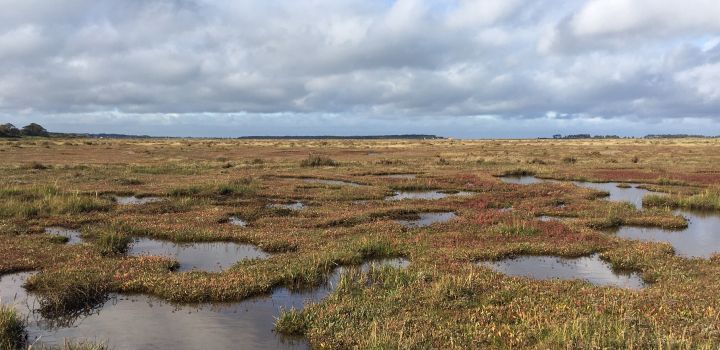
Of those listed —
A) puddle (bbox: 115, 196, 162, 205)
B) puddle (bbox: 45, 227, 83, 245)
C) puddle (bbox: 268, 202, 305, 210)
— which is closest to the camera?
puddle (bbox: 45, 227, 83, 245)

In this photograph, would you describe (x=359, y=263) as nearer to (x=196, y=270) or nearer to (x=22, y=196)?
(x=196, y=270)

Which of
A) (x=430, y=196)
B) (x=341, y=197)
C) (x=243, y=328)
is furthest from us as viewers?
(x=430, y=196)

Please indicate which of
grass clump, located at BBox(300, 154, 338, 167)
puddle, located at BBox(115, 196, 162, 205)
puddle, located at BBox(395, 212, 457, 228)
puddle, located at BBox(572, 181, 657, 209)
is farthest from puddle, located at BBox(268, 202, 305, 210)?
grass clump, located at BBox(300, 154, 338, 167)

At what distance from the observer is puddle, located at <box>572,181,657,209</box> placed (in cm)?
3184

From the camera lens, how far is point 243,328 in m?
11.3

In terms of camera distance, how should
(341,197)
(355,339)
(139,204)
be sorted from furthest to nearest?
(341,197)
(139,204)
(355,339)

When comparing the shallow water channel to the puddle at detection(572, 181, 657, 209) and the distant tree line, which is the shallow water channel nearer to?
the puddle at detection(572, 181, 657, 209)

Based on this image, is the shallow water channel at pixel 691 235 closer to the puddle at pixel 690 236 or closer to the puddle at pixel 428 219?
the puddle at pixel 690 236

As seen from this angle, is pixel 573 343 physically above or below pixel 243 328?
above

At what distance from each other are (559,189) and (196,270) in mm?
26887

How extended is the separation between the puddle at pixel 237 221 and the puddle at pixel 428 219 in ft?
23.4

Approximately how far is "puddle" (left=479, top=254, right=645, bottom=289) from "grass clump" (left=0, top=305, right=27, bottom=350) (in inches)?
481

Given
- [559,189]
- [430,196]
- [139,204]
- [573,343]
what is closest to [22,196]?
[139,204]

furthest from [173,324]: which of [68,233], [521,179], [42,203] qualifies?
[521,179]
